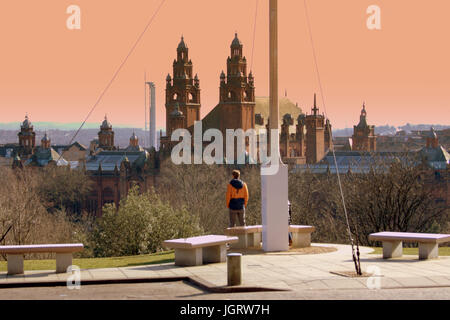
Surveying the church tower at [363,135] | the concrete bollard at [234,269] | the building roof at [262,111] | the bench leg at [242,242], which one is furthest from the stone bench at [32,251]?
the church tower at [363,135]

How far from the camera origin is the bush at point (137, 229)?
36219 millimetres

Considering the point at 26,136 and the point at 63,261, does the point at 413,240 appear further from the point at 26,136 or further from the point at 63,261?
the point at 26,136

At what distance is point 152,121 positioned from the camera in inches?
7490

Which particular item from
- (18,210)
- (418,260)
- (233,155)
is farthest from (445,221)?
(233,155)

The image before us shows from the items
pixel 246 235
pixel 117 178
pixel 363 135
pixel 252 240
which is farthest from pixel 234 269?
pixel 363 135

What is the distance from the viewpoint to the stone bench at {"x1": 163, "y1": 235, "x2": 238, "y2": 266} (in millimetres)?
17547

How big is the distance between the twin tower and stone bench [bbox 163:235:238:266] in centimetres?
11372

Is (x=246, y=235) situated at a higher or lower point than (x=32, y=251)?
lower

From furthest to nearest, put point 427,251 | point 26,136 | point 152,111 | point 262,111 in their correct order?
point 152,111 < point 26,136 < point 262,111 < point 427,251

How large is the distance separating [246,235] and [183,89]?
398 ft

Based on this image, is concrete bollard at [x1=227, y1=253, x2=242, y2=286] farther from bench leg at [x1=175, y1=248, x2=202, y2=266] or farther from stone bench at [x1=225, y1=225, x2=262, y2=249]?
stone bench at [x1=225, y1=225, x2=262, y2=249]

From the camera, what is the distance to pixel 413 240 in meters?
18.4

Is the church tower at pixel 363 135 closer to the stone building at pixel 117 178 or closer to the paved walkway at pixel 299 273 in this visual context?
the stone building at pixel 117 178
